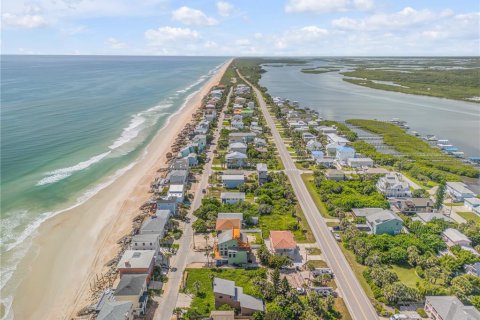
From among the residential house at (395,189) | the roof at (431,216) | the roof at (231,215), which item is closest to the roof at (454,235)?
the roof at (431,216)

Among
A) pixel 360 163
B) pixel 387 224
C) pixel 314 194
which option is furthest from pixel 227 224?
pixel 360 163

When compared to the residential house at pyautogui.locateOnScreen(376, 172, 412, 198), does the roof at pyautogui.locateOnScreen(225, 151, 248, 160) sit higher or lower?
higher

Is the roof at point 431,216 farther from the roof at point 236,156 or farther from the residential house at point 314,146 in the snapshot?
the roof at point 236,156

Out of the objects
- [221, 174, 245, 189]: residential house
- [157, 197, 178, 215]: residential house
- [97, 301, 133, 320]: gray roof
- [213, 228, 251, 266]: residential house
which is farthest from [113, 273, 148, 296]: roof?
[221, 174, 245, 189]: residential house

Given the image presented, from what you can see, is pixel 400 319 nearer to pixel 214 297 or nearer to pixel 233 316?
pixel 233 316

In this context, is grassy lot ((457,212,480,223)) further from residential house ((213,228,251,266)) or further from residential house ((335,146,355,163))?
residential house ((213,228,251,266))

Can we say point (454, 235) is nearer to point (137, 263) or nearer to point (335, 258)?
point (335, 258)
